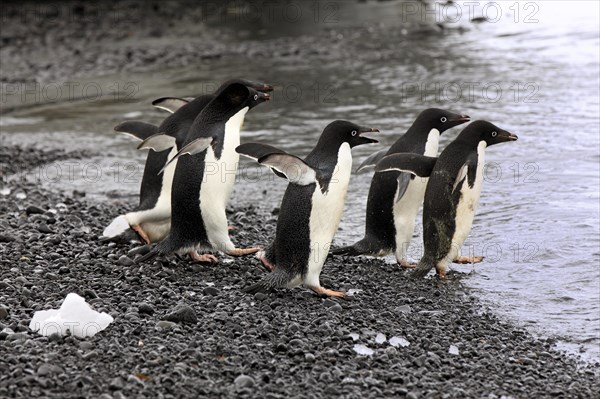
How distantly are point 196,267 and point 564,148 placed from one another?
4.36 metres

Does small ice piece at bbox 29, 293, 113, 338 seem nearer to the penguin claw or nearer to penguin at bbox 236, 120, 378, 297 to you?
penguin at bbox 236, 120, 378, 297

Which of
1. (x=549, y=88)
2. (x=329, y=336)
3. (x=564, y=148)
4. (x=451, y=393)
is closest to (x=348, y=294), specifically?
(x=329, y=336)

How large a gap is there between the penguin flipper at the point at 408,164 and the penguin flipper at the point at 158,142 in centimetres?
144

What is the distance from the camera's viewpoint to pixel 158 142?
21.7 ft

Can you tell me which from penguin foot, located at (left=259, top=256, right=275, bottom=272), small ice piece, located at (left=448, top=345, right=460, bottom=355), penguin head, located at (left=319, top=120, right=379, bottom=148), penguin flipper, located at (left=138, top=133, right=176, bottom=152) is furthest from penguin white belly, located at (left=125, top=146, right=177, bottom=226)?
small ice piece, located at (left=448, top=345, right=460, bottom=355)

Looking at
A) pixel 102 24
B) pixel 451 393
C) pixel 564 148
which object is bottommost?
pixel 451 393

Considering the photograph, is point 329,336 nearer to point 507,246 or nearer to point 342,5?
point 507,246

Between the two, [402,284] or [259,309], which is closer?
[259,309]

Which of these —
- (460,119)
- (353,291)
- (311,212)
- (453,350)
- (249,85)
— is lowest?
(453,350)

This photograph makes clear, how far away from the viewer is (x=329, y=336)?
202 inches

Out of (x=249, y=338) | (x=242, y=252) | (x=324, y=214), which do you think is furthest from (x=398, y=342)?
(x=242, y=252)

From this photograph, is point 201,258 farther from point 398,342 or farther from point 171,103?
point 398,342

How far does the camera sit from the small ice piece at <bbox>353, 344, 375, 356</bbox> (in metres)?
4.95

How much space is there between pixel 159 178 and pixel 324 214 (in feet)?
4.91
